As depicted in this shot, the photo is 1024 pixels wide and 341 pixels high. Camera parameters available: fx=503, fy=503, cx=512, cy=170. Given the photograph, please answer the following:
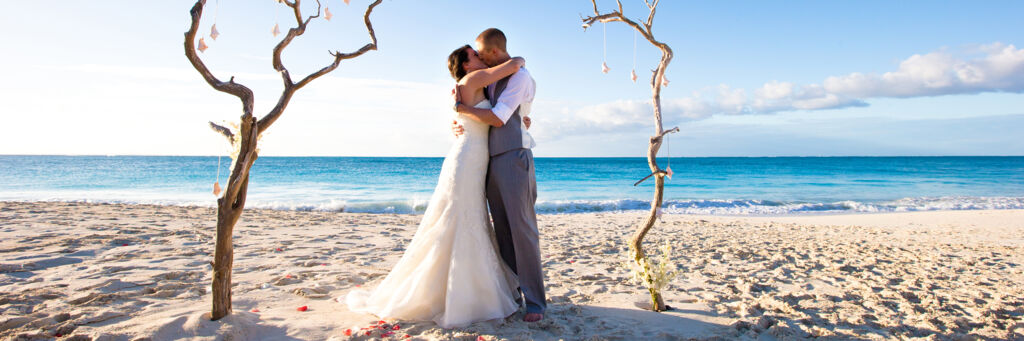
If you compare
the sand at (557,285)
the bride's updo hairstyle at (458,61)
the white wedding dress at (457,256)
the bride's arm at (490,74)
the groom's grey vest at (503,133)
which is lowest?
the sand at (557,285)

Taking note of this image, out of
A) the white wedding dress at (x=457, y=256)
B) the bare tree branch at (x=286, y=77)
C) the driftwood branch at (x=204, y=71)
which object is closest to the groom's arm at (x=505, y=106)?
the white wedding dress at (x=457, y=256)

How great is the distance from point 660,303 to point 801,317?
1009 mm

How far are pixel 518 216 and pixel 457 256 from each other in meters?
0.45

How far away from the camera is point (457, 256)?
10.1 ft

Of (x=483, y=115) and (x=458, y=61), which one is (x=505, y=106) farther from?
(x=458, y=61)

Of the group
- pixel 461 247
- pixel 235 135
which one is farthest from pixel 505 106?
pixel 235 135

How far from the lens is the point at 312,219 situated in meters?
9.91

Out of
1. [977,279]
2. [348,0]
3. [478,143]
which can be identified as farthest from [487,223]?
[977,279]

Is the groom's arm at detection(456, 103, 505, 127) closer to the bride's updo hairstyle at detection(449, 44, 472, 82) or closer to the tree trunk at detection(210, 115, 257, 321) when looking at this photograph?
the bride's updo hairstyle at detection(449, 44, 472, 82)

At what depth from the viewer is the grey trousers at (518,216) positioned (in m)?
3.14

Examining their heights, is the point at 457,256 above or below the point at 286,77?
below

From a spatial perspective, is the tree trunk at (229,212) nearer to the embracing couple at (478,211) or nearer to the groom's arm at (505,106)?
the embracing couple at (478,211)

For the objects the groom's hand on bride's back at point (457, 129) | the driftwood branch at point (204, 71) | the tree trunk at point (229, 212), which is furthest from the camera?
the groom's hand on bride's back at point (457, 129)

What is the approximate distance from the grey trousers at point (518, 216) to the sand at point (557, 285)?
0.27m
